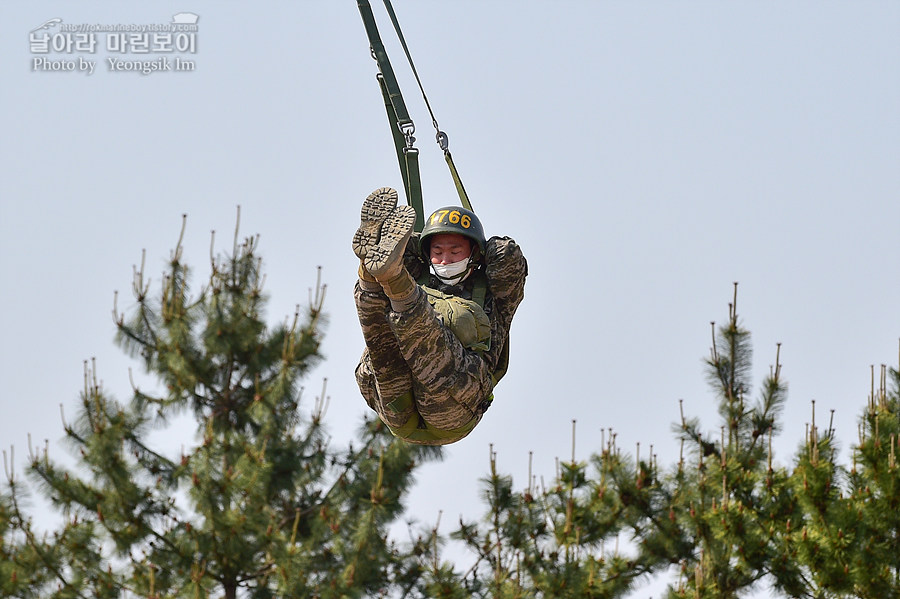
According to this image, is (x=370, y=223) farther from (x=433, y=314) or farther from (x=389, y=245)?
(x=433, y=314)

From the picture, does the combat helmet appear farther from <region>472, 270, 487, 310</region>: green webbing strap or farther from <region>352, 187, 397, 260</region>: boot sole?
<region>352, 187, 397, 260</region>: boot sole

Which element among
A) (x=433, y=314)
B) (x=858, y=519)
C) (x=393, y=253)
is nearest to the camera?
(x=393, y=253)

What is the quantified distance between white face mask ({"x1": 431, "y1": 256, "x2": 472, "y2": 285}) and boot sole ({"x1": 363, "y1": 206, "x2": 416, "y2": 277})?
1130mm

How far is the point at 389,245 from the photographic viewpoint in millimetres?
6762

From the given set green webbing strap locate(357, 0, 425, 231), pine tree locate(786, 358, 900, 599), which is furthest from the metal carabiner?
pine tree locate(786, 358, 900, 599)

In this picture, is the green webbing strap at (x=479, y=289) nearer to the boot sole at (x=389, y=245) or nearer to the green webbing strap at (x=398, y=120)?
the green webbing strap at (x=398, y=120)

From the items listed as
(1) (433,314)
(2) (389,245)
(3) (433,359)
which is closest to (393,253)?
(2) (389,245)

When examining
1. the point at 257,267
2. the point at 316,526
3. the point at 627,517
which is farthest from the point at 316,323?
the point at 627,517

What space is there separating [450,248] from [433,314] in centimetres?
81

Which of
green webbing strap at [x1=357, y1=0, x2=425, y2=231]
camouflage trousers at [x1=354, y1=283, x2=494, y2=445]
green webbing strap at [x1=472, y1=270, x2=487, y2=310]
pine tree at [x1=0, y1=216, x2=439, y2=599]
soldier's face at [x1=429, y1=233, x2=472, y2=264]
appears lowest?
camouflage trousers at [x1=354, y1=283, x2=494, y2=445]

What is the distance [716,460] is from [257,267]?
6.31 meters

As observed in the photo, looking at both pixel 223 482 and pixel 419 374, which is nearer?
pixel 419 374

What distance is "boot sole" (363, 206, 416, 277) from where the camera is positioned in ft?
22.1

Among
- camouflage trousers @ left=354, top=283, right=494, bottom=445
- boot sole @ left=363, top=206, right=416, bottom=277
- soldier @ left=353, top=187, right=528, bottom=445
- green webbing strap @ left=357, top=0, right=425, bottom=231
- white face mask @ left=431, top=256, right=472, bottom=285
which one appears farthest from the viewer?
white face mask @ left=431, top=256, right=472, bottom=285
